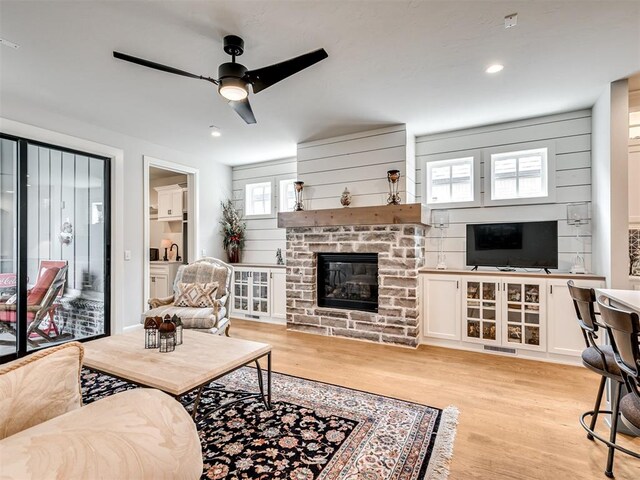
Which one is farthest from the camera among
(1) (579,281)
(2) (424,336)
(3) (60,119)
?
(2) (424,336)

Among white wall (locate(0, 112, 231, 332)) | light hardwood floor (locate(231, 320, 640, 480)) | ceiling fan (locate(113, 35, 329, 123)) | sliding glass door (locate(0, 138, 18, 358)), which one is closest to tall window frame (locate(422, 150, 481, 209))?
light hardwood floor (locate(231, 320, 640, 480))

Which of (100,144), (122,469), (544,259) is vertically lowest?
(122,469)

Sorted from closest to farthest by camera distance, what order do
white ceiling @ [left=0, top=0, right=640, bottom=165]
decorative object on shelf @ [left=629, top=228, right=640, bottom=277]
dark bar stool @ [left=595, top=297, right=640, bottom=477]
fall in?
dark bar stool @ [left=595, top=297, right=640, bottom=477], white ceiling @ [left=0, top=0, right=640, bottom=165], decorative object on shelf @ [left=629, top=228, right=640, bottom=277]

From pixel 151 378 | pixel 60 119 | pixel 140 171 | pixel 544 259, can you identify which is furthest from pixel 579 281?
pixel 60 119

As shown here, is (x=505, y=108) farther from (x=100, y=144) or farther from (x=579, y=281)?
(x=100, y=144)

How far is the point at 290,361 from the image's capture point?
351cm

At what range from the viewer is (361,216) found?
4133 mm

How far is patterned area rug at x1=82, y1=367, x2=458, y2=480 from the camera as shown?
1806 mm

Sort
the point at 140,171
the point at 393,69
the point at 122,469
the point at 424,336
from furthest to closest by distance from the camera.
Result: the point at 140,171
the point at 424,336
the point at 393,69
the point at 122,469

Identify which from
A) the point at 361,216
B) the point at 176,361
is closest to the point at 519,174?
the point at 361,216

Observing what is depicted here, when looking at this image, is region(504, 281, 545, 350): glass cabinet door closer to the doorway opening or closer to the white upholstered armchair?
the white upholstered armchair

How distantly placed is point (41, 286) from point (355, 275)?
372cm

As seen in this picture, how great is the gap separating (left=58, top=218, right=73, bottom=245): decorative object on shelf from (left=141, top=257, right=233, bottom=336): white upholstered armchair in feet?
4.29

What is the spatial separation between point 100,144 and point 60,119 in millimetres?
465
